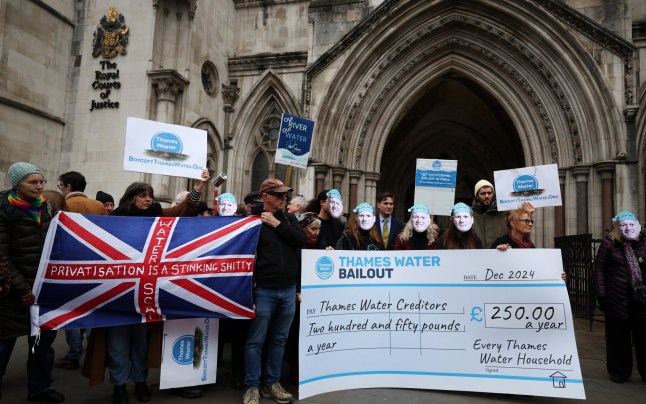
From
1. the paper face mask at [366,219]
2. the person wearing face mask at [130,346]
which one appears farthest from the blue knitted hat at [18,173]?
the paper face mask at [366,219]

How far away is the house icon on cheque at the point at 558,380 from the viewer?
3.88 meters

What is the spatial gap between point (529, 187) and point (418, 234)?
1774 mm

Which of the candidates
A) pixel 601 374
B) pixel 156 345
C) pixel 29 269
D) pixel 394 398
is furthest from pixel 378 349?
pixel 29 269

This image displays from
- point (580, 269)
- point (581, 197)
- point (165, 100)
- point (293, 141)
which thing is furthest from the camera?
point (165, 100)

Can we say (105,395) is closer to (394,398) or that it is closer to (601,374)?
(394,398)

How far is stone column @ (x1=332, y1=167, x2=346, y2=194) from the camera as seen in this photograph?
1174 cm

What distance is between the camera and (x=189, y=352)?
4082 millimetres

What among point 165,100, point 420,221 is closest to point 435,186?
point 420,221

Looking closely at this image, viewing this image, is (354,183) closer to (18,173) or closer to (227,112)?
(227,112)

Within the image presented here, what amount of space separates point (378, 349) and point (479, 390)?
103 cm

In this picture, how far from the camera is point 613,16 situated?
10.4 m

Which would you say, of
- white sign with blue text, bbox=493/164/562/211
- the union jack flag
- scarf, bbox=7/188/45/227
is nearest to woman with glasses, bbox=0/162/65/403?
scarf, bbox=7/188/45/227

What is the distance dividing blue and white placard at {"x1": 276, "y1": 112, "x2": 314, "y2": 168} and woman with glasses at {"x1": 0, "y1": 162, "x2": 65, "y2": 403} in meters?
4.48

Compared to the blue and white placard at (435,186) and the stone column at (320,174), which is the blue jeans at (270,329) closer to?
the blue and white placard at (435,186)
